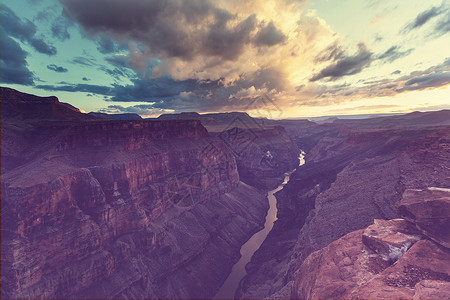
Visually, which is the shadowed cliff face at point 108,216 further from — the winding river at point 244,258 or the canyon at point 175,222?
the winding river at point 244,258

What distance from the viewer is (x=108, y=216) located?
33656 millimetres

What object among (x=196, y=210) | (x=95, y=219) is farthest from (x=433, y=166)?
(x=95, y=219)

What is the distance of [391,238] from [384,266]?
323 centimetres

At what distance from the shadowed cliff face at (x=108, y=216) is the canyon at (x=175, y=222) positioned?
0.61 feet

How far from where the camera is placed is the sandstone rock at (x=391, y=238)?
18220mm

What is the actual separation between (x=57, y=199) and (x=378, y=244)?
41913mm

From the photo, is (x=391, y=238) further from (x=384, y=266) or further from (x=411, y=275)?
(x=411, y=275)

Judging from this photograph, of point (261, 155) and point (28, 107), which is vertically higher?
point (28, 107)

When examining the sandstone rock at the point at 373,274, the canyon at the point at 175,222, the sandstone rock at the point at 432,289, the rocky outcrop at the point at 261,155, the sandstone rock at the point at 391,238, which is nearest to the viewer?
the sandstone rock at the point at 432,289

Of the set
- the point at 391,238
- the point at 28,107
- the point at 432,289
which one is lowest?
the point at 432,289

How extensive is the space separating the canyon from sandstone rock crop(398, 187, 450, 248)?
10 cm

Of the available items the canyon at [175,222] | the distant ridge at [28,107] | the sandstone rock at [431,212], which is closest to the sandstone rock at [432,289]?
the canyon at [175,222]

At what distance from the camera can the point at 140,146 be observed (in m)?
47.7

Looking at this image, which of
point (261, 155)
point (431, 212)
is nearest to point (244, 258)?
point (431, 212)
